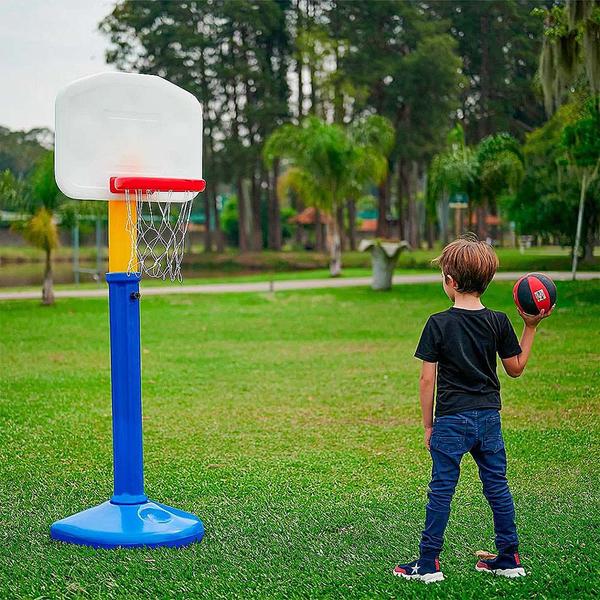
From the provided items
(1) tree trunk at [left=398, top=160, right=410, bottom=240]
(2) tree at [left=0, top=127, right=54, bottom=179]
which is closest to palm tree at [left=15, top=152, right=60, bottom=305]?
(2) tree at [left=0, top=127, right=54, bottom=179]

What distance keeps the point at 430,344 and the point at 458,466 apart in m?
0.54

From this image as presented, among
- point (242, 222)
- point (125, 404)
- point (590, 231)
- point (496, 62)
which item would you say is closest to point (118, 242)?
point (125, 404)

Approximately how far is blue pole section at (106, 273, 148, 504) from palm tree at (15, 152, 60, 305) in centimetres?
1489

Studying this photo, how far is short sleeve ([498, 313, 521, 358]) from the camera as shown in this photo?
454cm

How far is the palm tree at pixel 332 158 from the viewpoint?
28.5 m

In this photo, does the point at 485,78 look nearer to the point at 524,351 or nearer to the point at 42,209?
the point at 42,209

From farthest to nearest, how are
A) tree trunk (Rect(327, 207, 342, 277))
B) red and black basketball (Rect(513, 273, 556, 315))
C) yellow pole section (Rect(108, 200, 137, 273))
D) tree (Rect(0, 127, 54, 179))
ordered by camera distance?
tree (Rect(0, 127, 54, 179)) < tree trunk (Rect(327, 207, 342, 277)) < yellow pole section (Rect(108, 200, 137, 273)) < red and black basketball (Rect(513, 273, 556, 315))

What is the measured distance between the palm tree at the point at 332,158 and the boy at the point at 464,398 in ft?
78.7

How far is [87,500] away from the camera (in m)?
6.12

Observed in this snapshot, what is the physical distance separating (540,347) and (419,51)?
3016 centimetres

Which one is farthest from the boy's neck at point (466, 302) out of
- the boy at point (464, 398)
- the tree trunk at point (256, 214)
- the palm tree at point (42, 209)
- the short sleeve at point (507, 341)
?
the tree trunk at point (256, 214)

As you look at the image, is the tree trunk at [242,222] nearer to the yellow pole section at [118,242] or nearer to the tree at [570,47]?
the tree at [570,47]

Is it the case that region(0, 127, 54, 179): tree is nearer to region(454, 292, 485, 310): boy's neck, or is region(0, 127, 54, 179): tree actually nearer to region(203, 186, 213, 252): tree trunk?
region(203, 186, 213, 252): tree trunk

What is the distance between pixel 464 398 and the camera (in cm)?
450
